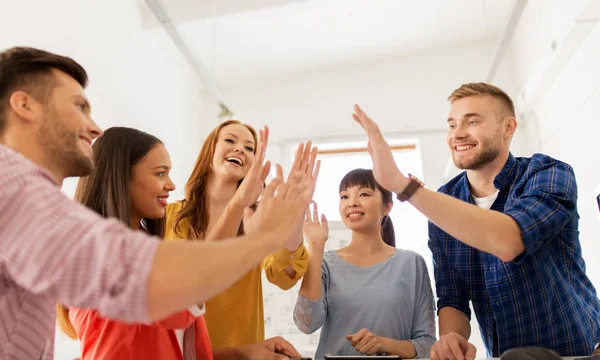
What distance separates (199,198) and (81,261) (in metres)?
1.32

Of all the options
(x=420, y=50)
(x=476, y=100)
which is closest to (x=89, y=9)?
(x=476, y=100)

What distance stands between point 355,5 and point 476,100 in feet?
9.12

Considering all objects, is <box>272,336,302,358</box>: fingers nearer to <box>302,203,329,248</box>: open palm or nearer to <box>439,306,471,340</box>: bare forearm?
<box>302,203,329,248</box>: open palm

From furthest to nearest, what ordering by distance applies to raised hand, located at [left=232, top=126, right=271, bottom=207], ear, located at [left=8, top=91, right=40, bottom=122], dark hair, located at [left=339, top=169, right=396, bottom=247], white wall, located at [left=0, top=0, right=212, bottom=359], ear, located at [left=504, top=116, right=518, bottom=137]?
white wall, located at [left=0, top=0, right=212, bottom=359], dark hair, located at [left=339, top=169, right=396, bottom=247], ear, located at [left=504, top=116, right=518, bottom=137], raised hand, located at [left=232, top=126, right=271, bottom=207], ear, located at [left=8, top=91, right=40, bottom=122]

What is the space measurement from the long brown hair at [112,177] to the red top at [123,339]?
21 centimetres

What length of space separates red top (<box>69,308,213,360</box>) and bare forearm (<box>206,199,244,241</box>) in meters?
0.34

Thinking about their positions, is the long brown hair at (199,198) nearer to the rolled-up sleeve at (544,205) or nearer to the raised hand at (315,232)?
the raised hand at (315,232)

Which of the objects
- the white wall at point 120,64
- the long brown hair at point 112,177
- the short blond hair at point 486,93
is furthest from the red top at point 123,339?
the white wall at point 120,64

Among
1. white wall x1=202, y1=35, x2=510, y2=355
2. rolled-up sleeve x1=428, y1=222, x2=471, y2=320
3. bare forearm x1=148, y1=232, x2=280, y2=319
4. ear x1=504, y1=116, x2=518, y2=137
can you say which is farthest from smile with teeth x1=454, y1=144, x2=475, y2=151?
white wall x1=202, y1=35, x2=510, y2=355

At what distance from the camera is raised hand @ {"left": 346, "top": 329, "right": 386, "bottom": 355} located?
1485mm

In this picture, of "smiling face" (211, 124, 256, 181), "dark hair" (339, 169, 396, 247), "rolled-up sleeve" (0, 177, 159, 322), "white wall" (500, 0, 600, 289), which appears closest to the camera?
"rolled-up sleeve" (0, 177, 159, 322)

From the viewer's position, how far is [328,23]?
4.46 meters

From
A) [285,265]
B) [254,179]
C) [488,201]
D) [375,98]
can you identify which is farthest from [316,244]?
[375,98]

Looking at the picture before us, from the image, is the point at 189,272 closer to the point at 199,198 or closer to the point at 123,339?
the point at 123,339
